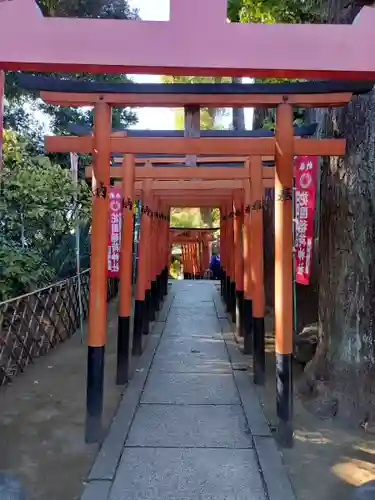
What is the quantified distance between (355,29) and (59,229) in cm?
770

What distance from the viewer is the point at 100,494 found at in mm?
3670

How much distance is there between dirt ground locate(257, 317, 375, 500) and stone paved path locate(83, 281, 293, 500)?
0.54ft

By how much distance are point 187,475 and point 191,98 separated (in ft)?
10.4

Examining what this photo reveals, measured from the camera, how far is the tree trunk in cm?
516

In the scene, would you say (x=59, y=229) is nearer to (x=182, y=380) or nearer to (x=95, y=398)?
(x=182, y=380)

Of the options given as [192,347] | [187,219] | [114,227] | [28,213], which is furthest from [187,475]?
[187,219]

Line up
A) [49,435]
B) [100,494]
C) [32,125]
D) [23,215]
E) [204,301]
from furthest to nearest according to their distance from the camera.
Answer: [204,301], [32,125], [23,215], [49,435], [100,494]

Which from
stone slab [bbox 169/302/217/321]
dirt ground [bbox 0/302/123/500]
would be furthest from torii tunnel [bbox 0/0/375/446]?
stone slab [bbox 169/302/217/321]

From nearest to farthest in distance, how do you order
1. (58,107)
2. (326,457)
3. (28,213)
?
(326,457)
(28,213)
(58,107)

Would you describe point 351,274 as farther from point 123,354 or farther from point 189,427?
point 123,354

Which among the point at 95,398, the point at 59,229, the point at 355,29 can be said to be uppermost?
the point at 355,29

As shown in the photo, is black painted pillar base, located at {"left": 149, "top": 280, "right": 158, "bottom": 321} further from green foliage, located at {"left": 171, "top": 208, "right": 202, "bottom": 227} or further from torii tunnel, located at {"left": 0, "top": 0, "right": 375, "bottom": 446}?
green foliage, located at {"left": 171, "top": 208, "right": 202, "bottom": 227}

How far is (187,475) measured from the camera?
3.99 m

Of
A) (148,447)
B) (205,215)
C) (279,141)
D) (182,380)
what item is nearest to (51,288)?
(182,380)
